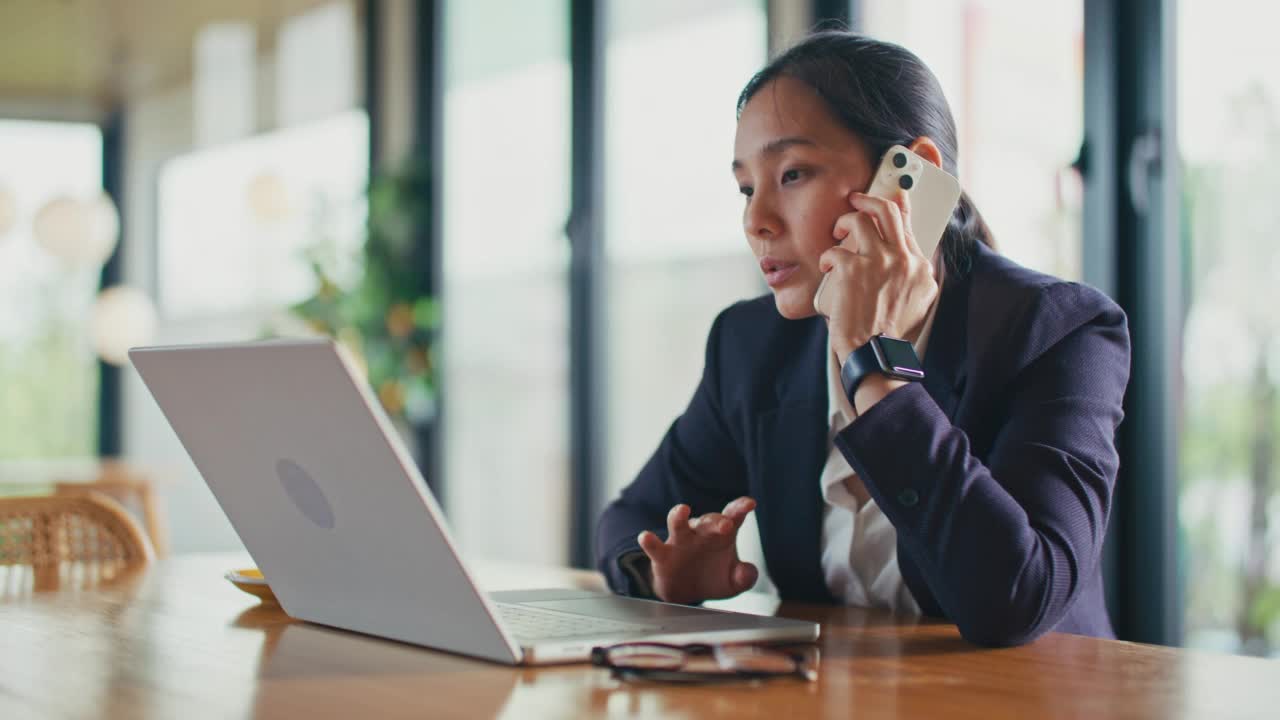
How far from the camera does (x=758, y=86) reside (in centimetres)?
168

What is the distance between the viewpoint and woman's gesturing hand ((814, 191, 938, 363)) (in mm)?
1399

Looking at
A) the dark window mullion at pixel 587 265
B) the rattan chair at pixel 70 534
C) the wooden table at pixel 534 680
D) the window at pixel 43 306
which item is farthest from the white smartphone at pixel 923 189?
the window at pixel 43 306

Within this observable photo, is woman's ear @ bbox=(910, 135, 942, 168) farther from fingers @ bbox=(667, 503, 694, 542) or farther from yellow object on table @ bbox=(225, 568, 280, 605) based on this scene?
yellow object on table @ bbox=(225, 568, 280, 605)

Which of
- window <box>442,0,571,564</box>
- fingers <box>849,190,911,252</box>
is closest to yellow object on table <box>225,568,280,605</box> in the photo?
fingers <box>849,190,911,252</box>

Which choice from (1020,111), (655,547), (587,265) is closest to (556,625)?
(655,547)

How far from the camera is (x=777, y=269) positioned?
161cm

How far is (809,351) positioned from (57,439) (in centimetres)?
543

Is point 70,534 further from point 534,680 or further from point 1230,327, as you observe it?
point 1230,327

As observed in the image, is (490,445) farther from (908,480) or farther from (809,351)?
(908,480)

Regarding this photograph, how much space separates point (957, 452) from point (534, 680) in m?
0.48

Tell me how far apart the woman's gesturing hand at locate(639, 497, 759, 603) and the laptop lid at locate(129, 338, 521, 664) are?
360 mm

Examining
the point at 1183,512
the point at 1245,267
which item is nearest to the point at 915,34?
the point at 1245,267

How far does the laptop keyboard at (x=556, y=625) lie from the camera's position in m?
1.08

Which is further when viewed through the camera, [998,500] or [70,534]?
[70,534]
